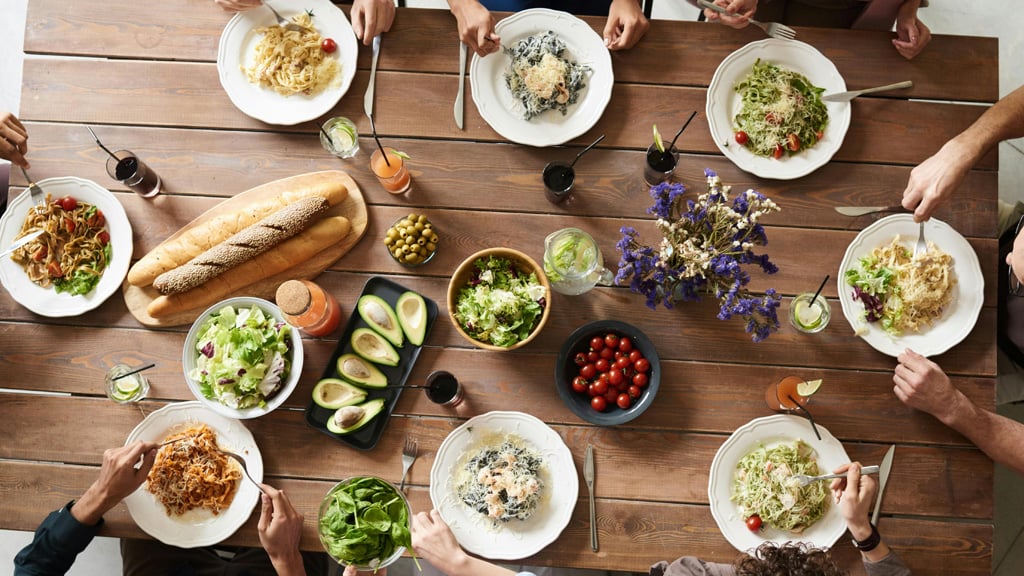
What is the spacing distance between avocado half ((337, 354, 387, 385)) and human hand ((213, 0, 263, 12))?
1.27 m

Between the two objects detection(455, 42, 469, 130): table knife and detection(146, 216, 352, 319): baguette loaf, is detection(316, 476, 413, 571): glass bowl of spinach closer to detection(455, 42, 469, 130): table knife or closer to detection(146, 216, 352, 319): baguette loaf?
detection(146, 216, 352, 319): baguette loaf

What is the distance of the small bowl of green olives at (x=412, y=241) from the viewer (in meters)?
2.12

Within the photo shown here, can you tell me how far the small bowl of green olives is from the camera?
2.12 meters

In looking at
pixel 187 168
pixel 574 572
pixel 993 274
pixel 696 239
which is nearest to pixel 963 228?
pixel 993 274

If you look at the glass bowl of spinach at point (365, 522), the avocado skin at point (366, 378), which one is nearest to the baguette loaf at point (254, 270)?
the avocado skin at point (366, 378)

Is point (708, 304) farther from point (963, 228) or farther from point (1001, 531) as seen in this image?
point (1001, 531)

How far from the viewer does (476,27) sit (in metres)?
2.17

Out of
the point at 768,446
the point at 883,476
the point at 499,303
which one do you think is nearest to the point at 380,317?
the point at 499,303

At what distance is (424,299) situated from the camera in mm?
2141

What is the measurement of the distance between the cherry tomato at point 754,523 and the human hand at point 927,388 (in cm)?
60

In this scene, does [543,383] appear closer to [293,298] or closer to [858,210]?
[293,298]

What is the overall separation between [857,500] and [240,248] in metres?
2.06

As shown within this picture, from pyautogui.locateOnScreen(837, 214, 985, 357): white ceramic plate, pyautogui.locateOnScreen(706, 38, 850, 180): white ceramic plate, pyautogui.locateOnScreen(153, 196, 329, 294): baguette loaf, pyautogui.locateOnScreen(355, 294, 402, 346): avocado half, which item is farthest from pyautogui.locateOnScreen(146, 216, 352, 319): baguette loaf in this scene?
pyautogui.locateOnScreen(837, 214, 985, 357): white ceramic plate

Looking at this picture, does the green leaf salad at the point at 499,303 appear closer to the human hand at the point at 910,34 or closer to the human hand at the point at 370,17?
the human hand at the point at 370,17
